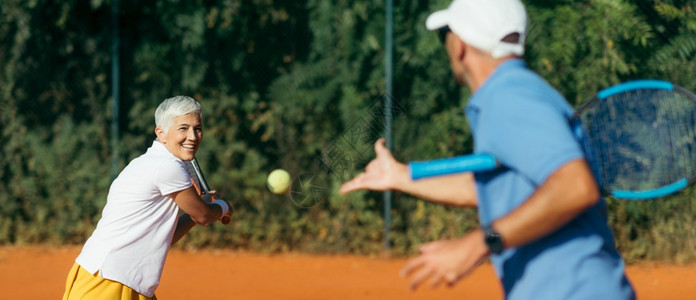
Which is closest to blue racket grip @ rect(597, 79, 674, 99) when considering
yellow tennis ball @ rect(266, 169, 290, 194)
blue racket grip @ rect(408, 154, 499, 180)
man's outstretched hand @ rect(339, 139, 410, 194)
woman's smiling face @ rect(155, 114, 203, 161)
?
man's outstretched hand @ rect(339, 139, 410, 194)

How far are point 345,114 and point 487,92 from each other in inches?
276

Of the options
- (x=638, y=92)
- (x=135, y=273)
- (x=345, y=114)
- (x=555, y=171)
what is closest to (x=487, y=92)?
(x=555, y=171)

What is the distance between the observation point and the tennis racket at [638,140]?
315 cm

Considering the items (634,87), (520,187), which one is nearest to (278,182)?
(634,87)

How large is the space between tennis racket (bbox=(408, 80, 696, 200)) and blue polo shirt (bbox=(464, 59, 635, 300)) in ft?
1.73

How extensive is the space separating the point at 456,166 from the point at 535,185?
24 cm

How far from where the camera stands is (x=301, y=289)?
25.2ft

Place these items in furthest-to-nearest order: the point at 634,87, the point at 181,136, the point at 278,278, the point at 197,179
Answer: the point at 278,278 → the point at 197,179 → the point at 181,136 → the point at 634,87

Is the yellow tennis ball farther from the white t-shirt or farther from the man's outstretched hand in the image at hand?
the man's outstretched hand

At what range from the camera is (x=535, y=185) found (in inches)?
85.5

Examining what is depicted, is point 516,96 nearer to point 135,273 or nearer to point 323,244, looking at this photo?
point 135,273

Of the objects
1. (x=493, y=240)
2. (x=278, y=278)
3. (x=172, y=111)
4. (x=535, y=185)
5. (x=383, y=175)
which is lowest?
(x=278, y=278)

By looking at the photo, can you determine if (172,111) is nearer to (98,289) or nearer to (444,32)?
(98,289)

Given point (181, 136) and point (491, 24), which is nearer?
point (491, 24)
